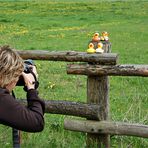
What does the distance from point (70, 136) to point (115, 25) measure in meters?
20.4

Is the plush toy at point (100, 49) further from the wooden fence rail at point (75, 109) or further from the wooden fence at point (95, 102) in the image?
the wooden fence rail at point (75, 109)

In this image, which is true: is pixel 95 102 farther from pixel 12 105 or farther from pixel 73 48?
pixel 73 48

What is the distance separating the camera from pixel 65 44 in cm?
1870

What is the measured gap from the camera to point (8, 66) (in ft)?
9.68

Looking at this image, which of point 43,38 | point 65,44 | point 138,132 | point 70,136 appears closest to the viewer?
point 138,132

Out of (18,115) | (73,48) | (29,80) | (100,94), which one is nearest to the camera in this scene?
(18,115)

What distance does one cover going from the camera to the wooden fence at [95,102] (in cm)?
511

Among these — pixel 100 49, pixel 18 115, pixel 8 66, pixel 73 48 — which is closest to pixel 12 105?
pixel 18 115

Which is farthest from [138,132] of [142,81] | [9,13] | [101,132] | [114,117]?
[9,13]

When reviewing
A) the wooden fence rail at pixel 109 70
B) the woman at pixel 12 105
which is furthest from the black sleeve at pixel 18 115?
the wooden fence rail at pixel 109 70

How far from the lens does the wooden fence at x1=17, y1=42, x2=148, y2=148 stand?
16.8 ft

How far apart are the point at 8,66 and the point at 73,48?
14515mm

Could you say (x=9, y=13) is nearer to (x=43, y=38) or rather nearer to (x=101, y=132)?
(x=43, y=38)

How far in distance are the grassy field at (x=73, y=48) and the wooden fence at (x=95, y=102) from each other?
1.28 feet
